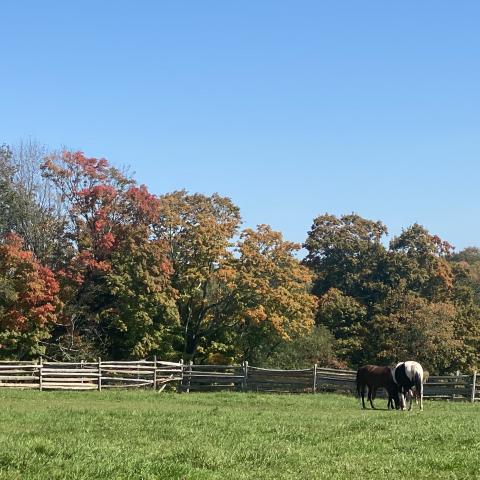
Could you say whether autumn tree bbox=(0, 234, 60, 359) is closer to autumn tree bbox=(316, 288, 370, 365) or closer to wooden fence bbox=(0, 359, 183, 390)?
wooden fence bbox=(0, 359, 183, 390)

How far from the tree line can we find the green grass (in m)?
19.8

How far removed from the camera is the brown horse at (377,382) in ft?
76.3

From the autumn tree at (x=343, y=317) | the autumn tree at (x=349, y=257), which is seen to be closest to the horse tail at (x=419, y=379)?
the autumn tree at (x=343, y=317)

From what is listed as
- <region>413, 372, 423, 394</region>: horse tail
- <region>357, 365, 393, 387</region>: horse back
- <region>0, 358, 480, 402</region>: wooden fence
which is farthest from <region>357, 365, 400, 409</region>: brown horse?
<region>0, 358, 480, 402</region>: wooden fence

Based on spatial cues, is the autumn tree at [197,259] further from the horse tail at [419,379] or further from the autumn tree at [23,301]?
the horse tail at [419,379]

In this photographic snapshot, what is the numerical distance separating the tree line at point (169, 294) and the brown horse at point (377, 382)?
52.7 feet

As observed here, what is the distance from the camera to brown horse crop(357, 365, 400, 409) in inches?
916

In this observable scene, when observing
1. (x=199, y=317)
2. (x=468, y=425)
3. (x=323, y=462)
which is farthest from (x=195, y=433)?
(x=199, y=317)

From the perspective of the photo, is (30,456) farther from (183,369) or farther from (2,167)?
(2,167)

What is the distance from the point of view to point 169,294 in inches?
1566

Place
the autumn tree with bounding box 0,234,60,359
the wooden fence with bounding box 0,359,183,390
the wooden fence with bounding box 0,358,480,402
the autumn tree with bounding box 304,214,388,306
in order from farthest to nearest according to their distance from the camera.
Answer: the autumn tree with bounding box 304,214,388,306, the autumn tree with bounding box 0,234,60,359, the wooden fence with bounding box 0,359,183,390, the wooden fence with bounding box 0,358,480,402

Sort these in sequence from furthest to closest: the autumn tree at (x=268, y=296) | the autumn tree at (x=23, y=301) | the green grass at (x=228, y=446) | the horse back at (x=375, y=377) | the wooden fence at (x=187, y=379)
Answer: the autumn tree at (x=268, y=296) < the autumn tree at (x=23, y=301) < the wooden fence at (x=187, y=379) < the horse back at (x=375, y=377) < the green grass at (x=228, y=446)

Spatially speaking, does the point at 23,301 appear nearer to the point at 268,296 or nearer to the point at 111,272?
the point at 111,272

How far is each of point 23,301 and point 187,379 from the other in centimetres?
844
